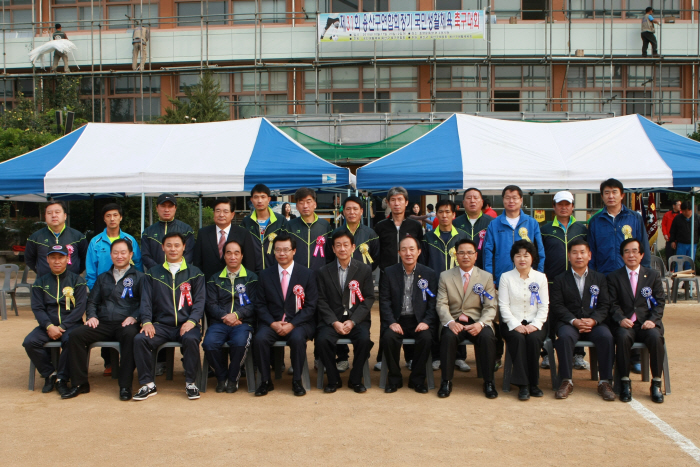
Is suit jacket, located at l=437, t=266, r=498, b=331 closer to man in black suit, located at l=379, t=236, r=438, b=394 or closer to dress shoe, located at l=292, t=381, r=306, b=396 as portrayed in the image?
man in black suit, located at l=379, t=236, r=438, b=394

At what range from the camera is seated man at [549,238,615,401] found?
208 inches

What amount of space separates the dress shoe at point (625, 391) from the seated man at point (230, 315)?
308 centimetres

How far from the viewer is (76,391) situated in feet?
17.8

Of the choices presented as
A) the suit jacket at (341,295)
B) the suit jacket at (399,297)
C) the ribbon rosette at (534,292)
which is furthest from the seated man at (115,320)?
the ribbon rosette at (534,292)

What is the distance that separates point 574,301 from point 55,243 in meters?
5.22

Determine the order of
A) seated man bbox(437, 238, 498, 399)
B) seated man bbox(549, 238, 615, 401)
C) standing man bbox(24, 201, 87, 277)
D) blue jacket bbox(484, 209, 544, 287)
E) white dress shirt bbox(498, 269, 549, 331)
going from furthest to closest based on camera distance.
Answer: standing man bbox(24, 201, 87, 277), blue jacket bbox(484, 209, 544, 287), white dress shirt bbox(498, 269, 549, 331), seated man bbox(437, 238, 498, 399), seated man bbox(549, 238, 615, 401)

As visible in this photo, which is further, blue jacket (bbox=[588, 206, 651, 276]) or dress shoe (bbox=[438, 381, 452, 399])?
blue jacket (bbox=[588, 206, 651, 276])

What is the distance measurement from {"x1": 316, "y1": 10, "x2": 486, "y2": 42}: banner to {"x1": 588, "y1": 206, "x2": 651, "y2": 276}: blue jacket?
13408 millimetres

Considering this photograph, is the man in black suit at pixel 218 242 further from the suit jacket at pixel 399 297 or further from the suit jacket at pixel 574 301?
the suit jacket at pixel 574 301

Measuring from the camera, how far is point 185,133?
9.02m

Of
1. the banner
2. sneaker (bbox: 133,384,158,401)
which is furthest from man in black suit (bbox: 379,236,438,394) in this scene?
the banner

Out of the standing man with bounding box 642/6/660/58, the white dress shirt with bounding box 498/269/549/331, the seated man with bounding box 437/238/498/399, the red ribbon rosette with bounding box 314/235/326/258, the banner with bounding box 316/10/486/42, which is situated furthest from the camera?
the standing man with bounding box 642/6/660/58

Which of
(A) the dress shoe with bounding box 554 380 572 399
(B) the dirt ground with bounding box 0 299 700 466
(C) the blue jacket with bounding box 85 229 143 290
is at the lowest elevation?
(B) the dirt ground with bounding box 0 299 700 466

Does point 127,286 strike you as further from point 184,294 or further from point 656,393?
point 656,393
